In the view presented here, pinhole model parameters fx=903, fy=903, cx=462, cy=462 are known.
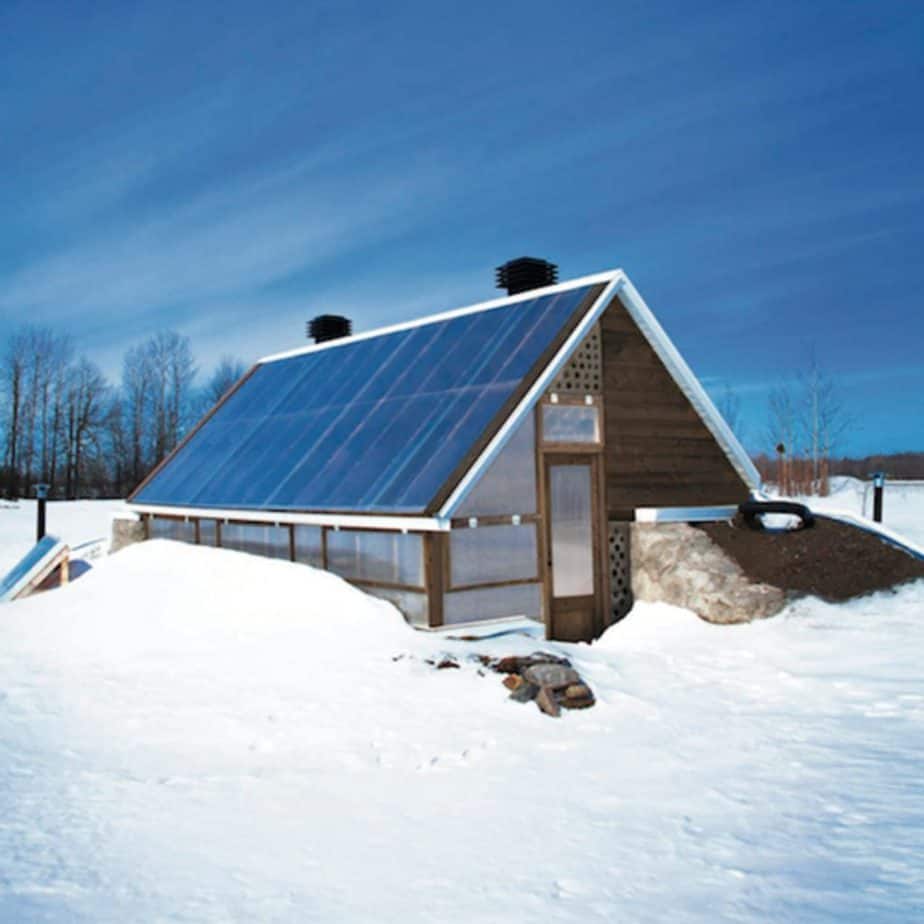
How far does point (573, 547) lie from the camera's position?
13.5 m

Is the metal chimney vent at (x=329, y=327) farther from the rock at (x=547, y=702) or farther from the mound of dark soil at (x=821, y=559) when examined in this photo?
the rock at (x=547, y=702)

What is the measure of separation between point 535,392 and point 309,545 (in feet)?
14.0

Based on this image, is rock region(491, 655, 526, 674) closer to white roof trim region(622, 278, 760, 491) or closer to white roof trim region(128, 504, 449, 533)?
white roof trim region(128, 504, 449, 533)

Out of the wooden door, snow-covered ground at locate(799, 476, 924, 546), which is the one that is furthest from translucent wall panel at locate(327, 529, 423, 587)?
snow-covered ground at locate(799, 476, 924, 546)

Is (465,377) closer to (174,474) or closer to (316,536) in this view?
(316,536)

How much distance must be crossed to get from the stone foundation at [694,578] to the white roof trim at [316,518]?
4.07m

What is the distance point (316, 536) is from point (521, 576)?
3293mm

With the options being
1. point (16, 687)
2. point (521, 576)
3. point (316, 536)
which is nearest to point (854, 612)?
point (521, 576)

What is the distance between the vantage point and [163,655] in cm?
1100

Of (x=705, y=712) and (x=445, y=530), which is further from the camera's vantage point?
(x=445, y=530)

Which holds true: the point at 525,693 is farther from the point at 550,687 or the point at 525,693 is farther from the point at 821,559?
the point at 821,559

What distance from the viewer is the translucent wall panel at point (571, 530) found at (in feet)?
43.5

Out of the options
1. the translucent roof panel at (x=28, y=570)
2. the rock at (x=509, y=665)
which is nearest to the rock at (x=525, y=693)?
the rock at (x=509, y=665)

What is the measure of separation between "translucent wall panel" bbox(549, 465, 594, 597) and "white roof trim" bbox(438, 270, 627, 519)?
1.20 m
